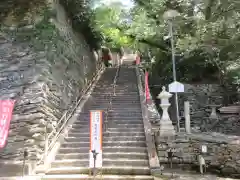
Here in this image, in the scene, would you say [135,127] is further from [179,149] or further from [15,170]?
[15,170]

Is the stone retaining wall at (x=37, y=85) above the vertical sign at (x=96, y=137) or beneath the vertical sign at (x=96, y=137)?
above

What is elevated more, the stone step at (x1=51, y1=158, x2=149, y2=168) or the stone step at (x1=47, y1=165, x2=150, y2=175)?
the stone step at (x1=51, y1=158, x2=149, y2=168)

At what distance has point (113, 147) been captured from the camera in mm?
10273

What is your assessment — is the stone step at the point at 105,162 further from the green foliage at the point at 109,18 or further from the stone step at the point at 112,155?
the green foliage at the point at 109,18

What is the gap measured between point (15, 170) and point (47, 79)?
152 inches

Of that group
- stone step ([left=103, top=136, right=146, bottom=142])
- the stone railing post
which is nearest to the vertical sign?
stone step ([left=103, top=136, right=146, bottom=142])

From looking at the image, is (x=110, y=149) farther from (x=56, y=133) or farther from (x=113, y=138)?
(x=56, y=133)

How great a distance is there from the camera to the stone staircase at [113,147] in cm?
884

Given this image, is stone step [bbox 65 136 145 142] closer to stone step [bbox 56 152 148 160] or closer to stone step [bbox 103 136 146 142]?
stone step [bbox 103 136 146 142]

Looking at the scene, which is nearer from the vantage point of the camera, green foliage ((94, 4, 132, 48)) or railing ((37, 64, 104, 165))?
railing ((37, 64, 104, 165))

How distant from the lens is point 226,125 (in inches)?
639

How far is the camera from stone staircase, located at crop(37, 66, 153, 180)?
8.84 meters

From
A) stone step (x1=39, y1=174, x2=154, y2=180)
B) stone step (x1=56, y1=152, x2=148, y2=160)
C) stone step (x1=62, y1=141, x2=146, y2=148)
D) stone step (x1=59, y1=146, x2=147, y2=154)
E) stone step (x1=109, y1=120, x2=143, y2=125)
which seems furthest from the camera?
stone step (x1=109, y1=120, x2=143, y2=125)

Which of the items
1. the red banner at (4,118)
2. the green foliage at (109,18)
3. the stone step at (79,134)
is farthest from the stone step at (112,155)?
the green foliage at (109,18)
